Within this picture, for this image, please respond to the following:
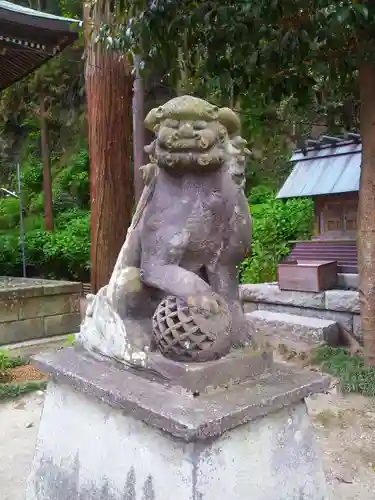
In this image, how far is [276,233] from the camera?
296 inches

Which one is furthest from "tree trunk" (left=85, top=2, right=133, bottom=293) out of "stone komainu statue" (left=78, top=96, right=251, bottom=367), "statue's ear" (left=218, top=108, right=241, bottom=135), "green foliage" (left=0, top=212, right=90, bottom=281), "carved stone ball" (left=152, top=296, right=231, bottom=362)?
"green foliage" (left=0, top=212, right=90, bottom=281)

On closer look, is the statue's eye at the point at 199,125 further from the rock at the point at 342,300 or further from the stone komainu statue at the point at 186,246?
the rock at the point at 342,300

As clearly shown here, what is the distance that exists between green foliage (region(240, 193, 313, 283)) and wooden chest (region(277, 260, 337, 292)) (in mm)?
1664

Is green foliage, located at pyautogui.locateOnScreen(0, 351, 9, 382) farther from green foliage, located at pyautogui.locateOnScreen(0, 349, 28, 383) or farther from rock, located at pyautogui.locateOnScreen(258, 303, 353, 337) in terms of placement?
rock, located at pyautogui.locateOnScreen(258, 303, 353, 337)

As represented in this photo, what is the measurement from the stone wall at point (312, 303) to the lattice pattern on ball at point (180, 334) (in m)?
3.59

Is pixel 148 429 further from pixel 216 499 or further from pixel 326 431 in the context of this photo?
pixel 326 431

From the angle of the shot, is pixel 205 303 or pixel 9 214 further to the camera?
pixel 9 214

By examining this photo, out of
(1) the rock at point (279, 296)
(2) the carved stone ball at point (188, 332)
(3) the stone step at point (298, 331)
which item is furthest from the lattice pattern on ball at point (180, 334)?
(1) the rock at point (279, 296)

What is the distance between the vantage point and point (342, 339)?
4.98m

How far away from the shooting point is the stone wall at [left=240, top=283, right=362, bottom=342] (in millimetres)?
4973

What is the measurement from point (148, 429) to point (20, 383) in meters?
3.01

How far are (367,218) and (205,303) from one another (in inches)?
115

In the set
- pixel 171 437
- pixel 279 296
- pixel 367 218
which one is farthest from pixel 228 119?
pixel 279 296

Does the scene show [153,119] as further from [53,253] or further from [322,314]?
[53,253]
